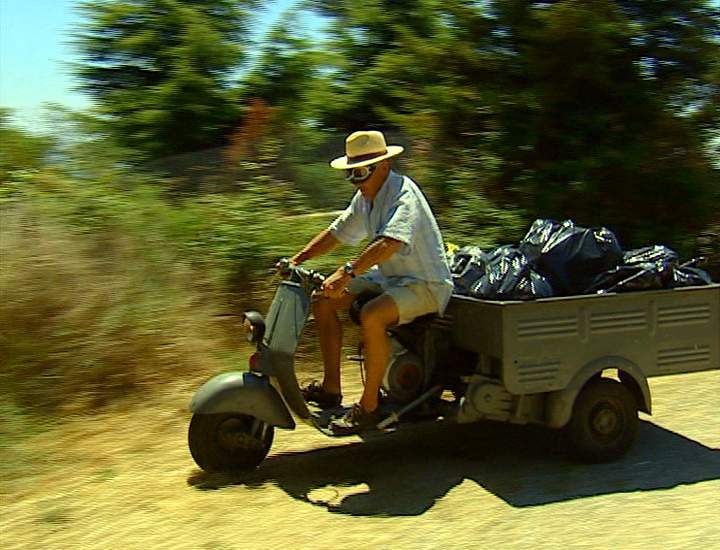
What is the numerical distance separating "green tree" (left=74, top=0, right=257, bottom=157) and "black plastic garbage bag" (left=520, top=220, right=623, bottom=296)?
6.46 metres

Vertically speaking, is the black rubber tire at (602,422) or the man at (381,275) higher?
the man at (381,275)

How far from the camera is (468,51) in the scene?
1030 centimetres

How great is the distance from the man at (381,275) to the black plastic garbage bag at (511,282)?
240 mm

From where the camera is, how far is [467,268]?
5914 millimetres

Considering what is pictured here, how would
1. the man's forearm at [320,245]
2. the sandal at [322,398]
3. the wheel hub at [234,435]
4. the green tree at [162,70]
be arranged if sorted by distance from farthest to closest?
the green tree at [162,70] → the man's forearm at [320,245] → the sandal at [322,398] → the wheel hub at [234,435]

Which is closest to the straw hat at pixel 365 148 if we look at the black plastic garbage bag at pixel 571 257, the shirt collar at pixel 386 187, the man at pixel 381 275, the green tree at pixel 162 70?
the man at pixel 381 275

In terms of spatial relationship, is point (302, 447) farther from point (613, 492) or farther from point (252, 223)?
point (252, 223)

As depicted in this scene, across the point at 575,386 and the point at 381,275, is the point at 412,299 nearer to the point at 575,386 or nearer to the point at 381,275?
the point at 381,275

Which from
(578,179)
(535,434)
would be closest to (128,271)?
(535,434)

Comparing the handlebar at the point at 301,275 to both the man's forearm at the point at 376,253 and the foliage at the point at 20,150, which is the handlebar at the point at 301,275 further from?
the foliage at the point at 20,150

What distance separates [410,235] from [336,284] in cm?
49

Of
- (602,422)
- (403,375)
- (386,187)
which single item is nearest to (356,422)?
(403,375)

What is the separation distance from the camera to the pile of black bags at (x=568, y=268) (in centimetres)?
562

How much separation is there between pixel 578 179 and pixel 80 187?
479cm
